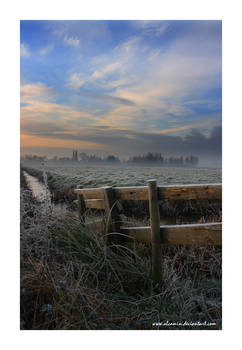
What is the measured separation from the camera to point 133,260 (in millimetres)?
2824

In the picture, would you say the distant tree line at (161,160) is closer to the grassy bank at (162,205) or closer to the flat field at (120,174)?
the flat field at (120,174)

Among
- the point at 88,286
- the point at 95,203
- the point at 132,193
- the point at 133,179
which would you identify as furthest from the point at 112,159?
the point at 88,286

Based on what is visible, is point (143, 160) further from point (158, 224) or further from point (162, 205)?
point (162, 205)

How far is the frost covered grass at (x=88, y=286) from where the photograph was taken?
2.28 meters

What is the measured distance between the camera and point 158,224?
2.74 metres

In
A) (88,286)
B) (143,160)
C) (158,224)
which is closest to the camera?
(88,286)

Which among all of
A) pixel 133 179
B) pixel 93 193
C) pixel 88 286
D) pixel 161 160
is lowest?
pixel 88 286

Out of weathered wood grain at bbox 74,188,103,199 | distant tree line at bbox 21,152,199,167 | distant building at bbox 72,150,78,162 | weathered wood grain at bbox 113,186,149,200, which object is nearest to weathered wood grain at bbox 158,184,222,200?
weathered wood grain at bbox 113,186,149,200

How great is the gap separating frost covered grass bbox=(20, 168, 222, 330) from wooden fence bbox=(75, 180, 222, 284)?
0.70ft

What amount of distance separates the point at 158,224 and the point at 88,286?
94 cm
